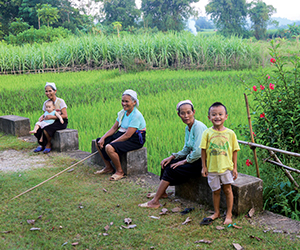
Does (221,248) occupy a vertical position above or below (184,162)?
below

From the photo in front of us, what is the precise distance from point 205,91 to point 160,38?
25.5 feet

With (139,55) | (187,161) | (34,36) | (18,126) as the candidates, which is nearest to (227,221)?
(187,161)

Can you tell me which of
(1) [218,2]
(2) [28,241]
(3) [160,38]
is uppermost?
(1) [218,2]

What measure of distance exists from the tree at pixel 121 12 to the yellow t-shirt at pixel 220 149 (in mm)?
39525

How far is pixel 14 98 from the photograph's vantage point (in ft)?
32.3

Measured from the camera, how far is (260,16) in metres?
42.5

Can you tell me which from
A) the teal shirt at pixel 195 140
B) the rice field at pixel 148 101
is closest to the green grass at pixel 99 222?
the teal shirt at pixel 195 140

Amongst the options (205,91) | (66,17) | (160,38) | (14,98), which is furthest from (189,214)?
(66,17)

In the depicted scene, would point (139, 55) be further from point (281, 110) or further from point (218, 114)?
point (218, 114)

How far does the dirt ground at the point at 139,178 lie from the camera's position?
3.11 m

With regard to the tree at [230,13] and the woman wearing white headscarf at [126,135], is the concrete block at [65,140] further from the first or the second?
the tree at [230,13]

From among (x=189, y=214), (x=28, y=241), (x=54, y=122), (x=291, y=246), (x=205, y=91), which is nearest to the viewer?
(x=291, y=246)

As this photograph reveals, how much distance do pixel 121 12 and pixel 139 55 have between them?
89.0ft

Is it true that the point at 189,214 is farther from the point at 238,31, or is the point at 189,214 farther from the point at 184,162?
the point at 238,31
